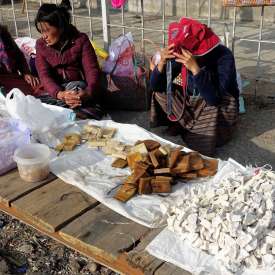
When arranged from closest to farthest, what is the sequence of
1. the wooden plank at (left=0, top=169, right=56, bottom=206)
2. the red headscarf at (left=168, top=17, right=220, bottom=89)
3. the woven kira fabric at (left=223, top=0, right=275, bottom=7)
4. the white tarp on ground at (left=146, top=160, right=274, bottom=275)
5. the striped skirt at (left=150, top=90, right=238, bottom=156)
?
the white tarp on ground at (left=146, top=160, right=274, bottom=275)
the wooden plank at (left=0, top=169, right=56, bottom=206)
the red headscarf at (left=168, top=17, right=220, bottom=89)
the striped skirt at (left=150, top=90, right=238, bottom=156)
the woven kira fabric at (left=223, top=0, right=275, bottom=7)

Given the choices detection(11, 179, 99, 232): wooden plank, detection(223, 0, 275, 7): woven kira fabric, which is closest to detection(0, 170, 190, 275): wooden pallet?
detection(11, 179, 99, 232): wooden plank

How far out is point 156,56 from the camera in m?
3.38

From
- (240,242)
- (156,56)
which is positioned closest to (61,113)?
(156,56)

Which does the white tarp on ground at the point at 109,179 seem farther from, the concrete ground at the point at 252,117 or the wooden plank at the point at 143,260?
the concrete ground at the point at 252,117

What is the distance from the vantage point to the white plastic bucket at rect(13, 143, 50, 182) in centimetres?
208

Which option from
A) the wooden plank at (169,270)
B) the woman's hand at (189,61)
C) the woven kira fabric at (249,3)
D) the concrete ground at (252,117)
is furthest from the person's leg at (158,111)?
the wooden plank at (169,270)

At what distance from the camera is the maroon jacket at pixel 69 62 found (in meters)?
3.24

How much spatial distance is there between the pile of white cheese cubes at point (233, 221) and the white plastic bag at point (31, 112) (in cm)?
105

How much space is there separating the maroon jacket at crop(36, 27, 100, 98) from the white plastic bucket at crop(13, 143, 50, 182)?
1.07 m

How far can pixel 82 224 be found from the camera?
5.87ft

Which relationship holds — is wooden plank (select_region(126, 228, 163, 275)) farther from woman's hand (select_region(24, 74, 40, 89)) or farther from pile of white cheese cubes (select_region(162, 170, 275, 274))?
woman's hand (select_region(24, 74, 40, 89))

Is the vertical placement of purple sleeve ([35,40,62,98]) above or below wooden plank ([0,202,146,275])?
above

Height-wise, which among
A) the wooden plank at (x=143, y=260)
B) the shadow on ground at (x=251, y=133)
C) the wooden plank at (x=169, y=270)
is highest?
the wooden plank at (x=143, y=260)

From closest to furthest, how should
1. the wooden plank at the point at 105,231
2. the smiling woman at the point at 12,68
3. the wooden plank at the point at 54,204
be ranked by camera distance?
the wooden plank at the point at 105,231 < the wooden plank at the point at 54,204 < the smiling woman at the point at 12,68
